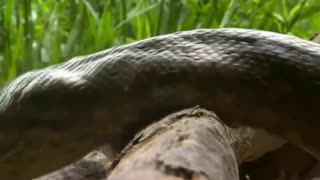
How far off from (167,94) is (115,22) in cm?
134

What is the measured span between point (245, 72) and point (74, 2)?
136 cm

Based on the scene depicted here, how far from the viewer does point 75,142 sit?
1.14 meters

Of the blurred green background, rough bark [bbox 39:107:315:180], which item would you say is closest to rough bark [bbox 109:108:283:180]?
rough bark [bbox 39:107:315:180]

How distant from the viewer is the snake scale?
3.56ft

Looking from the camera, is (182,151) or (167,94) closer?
(182,151)

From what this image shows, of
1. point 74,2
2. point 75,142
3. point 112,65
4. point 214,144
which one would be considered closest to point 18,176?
point 75,142

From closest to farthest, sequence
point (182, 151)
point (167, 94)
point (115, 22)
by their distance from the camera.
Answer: point (182, 151) → point (167, 94) → point (115, 22)

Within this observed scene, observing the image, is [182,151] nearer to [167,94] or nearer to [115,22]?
[167,94]

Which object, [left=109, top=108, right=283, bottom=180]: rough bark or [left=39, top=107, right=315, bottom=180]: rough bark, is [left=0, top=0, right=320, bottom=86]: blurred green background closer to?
[left=39, top=107, right=315, bottom=180]: rough bark

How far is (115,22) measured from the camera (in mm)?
2414

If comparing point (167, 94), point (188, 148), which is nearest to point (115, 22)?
point (167, 94)

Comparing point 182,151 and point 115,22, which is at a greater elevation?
point 182,151

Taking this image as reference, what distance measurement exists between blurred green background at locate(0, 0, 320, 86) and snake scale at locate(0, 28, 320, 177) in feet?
3.29

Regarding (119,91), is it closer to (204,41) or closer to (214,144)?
(204,41)
